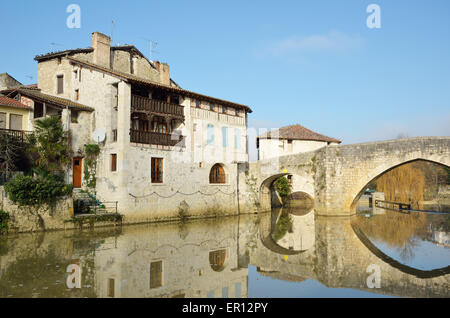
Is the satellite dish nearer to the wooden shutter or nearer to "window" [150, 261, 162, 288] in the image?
the wooden shutter

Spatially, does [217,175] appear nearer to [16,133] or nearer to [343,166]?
[343,166]

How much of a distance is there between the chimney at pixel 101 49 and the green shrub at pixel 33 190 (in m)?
10.0

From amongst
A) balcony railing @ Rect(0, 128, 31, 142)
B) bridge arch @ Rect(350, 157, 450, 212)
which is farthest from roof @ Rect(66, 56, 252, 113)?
bridge arch @ Rect(350, 157, 450, 212)

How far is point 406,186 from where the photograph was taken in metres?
27.8

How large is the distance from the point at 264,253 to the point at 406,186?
2096cm

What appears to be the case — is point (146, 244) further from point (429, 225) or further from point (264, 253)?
point (429, 225)

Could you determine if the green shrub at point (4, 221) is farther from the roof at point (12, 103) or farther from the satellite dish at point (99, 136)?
the roof at point (12, 103)

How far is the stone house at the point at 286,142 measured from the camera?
3466 cm

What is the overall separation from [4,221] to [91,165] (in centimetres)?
599

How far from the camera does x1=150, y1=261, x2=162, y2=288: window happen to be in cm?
770

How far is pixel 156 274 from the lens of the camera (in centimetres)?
850

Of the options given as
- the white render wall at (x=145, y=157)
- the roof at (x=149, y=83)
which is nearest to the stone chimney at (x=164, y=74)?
the roof at (x=149, y=83)

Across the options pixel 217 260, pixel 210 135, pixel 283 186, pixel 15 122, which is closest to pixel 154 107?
pixel 210 135
